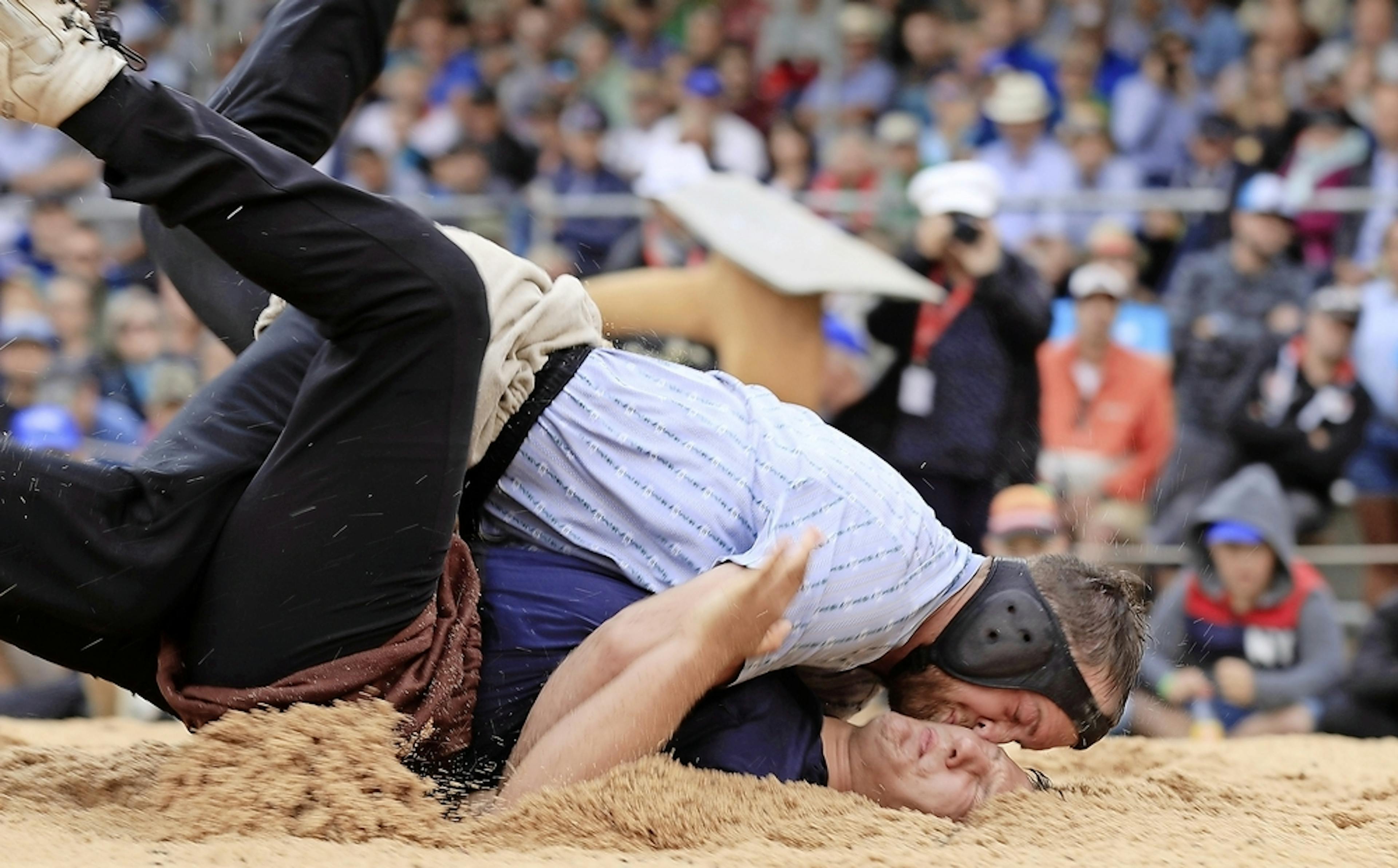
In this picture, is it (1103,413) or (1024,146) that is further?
(1024,146)

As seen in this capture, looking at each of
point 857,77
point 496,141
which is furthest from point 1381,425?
point 496,141

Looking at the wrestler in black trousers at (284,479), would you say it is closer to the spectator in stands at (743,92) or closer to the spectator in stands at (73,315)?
the spectator in stands at (73,315)

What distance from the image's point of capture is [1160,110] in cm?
753

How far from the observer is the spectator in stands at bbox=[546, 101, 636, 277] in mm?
7363

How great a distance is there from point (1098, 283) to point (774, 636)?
12.8 feet

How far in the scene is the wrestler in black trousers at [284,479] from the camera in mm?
2492

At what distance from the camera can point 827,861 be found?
2.37 m

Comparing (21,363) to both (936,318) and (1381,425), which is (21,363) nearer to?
(936,318)

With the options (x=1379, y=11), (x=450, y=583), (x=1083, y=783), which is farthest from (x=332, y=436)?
(x=1379, y=11)

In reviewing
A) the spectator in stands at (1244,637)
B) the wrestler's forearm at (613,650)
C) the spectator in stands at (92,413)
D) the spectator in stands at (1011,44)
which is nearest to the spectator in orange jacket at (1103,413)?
the spectator in stands at (1244,637)

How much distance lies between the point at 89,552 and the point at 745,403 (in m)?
1.08

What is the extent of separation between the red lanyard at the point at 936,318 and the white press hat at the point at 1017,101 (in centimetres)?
177

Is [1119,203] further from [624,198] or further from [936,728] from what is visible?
[936,728]

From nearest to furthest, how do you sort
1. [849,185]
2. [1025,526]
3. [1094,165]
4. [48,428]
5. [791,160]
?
[1025,526] < [48,428] < [1094,165] < [849,185] < [791,160]
